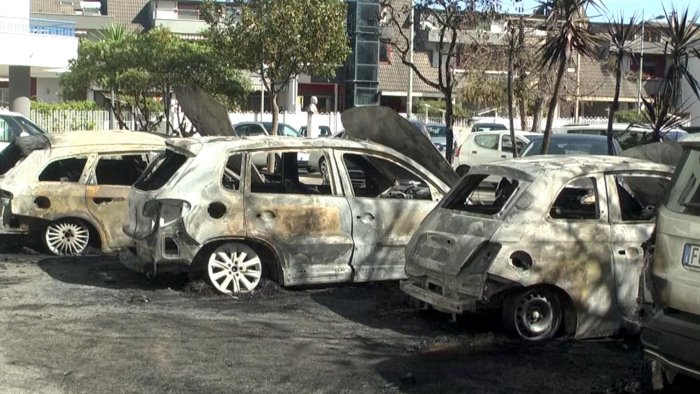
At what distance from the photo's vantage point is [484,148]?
2244 cm

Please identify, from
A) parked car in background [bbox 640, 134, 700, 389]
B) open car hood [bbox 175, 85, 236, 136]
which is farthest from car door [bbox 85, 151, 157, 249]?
parked car in background [bbox 640, 134, 700, 389]

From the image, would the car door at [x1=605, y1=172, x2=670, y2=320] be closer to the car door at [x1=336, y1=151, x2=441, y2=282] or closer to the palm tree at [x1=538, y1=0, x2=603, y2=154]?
the car door at [x1=336, y1=151, x2=441, y2=282]

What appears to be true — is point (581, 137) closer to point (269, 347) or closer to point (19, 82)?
point (269, 347)

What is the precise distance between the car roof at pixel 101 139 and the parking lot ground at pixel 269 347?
88.4 inches

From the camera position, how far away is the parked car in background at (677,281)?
441 cm

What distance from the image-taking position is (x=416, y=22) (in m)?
16.2

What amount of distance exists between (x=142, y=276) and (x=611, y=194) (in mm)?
5004

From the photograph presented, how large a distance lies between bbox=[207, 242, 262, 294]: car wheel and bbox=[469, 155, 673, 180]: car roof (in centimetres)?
237

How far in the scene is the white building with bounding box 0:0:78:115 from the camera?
28.2 m

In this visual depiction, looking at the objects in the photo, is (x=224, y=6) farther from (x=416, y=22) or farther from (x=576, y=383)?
(x=576, y=383)

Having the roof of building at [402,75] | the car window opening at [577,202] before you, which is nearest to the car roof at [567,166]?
the car window opening at [577,202]

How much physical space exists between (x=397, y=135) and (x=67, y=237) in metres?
4.12

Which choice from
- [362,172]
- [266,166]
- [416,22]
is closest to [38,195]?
[266,166]

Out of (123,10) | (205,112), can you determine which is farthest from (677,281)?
(123,10)
